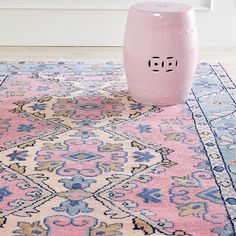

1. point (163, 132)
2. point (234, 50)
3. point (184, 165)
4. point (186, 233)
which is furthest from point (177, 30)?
point (234, 50)

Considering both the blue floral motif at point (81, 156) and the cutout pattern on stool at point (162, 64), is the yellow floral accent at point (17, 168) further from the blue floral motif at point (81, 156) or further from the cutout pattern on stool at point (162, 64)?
the cutout pattern on stool at point (162, 64)

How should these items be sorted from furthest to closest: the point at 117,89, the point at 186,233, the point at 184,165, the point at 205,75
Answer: the point at 205,75
the point at 117,89
the point at 184,165
the point at 186,233

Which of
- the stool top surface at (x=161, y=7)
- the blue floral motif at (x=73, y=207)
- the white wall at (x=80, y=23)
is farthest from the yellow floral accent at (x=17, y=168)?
the white wall at (x=80, y=23)

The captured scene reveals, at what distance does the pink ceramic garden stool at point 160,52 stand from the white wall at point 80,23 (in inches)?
42.6

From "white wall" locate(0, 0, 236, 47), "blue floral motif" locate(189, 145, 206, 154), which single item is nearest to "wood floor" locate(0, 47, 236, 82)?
"white wall" locate(0, 0, 236, 47)

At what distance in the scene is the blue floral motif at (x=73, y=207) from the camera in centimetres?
138

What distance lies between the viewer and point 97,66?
281cm

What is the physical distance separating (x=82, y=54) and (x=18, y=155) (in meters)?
1.49

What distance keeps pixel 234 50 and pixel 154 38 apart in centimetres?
127

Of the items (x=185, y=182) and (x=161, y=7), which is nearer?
(x=185, y=182)

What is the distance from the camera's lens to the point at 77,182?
1531mm

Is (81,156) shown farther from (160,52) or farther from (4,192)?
(160,52)

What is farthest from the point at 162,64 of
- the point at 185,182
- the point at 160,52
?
the point at 185,182

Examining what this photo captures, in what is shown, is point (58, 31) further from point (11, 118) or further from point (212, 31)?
point (11, 118)
